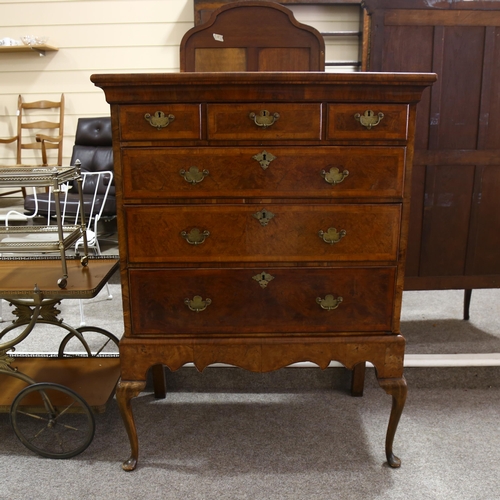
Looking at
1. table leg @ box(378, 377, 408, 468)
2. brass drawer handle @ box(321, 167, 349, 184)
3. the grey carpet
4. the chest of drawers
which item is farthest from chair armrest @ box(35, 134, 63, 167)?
table leg @ box(378, 377, 408, 468)

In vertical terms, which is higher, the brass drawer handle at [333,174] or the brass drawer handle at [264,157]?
the brass drawer handle at [264,157]

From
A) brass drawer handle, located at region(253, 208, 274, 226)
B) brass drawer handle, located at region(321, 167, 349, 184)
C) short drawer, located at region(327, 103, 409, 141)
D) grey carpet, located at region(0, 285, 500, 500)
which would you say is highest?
short drawer, located at region(327, 103, 409, 141)

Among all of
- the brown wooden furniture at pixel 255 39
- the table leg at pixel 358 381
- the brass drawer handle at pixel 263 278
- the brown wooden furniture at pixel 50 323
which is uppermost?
the brown wooden furniture at pixel 255 39

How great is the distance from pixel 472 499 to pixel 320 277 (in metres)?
0.76

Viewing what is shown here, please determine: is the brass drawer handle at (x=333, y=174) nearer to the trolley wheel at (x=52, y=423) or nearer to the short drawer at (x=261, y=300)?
the short drawer at (x=261, y=300)

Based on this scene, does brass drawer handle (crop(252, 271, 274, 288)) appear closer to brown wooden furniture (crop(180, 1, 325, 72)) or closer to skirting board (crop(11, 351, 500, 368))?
skirting board (crop(11, 351, 500, 368))

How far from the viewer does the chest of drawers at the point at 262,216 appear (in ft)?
4.33

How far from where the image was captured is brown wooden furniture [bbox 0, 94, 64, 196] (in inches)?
176

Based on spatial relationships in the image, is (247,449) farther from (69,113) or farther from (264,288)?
(69,113)

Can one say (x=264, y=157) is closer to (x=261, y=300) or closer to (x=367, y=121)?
(x=367, y=121)

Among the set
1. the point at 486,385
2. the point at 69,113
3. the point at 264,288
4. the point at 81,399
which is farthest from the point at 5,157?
the point at 486,385

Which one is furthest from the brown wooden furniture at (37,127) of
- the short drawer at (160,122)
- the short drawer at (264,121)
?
the short drawer at (264,121)

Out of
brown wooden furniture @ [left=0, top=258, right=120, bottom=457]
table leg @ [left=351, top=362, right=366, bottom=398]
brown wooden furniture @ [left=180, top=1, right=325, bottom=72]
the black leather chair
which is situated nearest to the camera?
brown wooden furniture @ [left=0, top=258, right=120, bottom=457]

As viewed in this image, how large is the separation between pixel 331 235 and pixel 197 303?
0.42 meters
